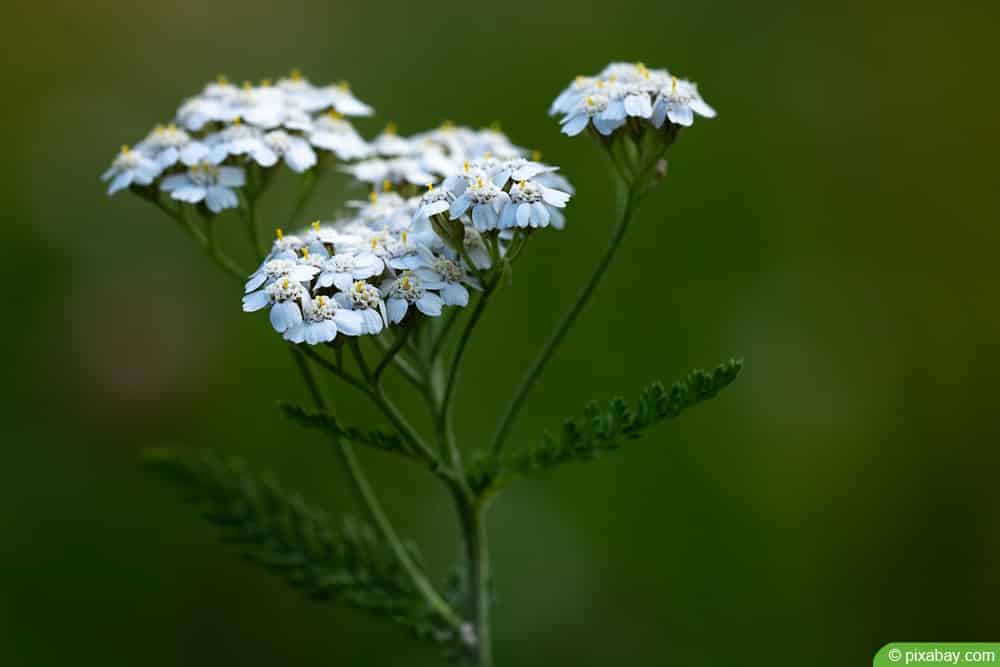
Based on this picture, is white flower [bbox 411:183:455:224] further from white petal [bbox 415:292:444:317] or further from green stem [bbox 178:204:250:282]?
green stem [bbox 178:204:250:282]

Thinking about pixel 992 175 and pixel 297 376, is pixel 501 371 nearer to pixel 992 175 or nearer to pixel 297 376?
pixel 297 376

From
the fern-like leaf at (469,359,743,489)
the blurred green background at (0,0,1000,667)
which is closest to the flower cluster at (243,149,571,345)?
the fern-like leaf at (469,359,743,489)

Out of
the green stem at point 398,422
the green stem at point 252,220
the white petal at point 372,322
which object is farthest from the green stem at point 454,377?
the green stem at point 252,220

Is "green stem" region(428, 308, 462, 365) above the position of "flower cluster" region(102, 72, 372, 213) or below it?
below

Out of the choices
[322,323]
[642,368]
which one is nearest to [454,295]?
[322,323]

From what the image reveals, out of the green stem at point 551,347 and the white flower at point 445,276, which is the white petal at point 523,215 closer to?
the white flower at point 445,276

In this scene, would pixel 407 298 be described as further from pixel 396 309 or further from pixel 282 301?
pixel 282 301
